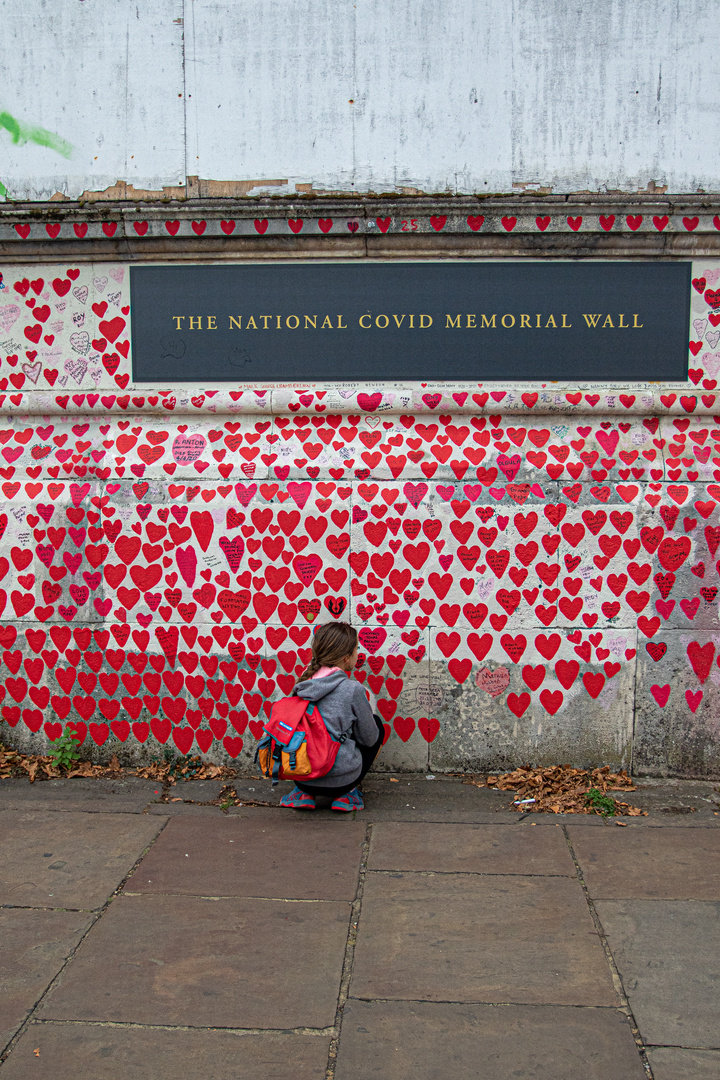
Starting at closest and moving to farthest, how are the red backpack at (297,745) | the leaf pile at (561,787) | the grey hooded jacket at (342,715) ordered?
the red backpack at (297,745) → the grey hooded jacket at (342,715) → the leaf pile at (561,787)

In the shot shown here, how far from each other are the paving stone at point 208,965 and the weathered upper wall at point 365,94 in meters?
3.81

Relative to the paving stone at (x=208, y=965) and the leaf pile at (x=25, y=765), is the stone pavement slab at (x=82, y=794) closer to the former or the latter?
the leaf pile at (x=25, y=765)

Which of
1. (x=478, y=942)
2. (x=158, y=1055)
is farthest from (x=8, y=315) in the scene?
(x=478, y=942)

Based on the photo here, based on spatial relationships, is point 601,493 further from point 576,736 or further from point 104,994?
point 104,994

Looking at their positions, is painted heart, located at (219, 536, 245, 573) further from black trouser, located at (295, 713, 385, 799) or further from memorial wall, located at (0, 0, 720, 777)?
black trouser, located at (295, 713, 385, 799)

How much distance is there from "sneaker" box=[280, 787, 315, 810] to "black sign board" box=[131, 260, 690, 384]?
2.34 m

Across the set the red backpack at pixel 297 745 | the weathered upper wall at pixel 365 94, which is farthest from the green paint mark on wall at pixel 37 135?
the red backpack at pixel 297 745

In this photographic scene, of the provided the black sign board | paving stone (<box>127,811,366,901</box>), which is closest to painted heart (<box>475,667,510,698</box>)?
paving stone (<box>127,811,366,901</box>)

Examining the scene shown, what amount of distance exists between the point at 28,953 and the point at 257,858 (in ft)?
3.62

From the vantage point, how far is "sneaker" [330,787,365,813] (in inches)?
182

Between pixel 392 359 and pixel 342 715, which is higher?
pixel 392 359

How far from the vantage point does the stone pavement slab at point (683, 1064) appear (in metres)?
2.64

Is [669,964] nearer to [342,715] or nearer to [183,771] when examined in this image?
[342,715]

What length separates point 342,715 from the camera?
450 centimetres
